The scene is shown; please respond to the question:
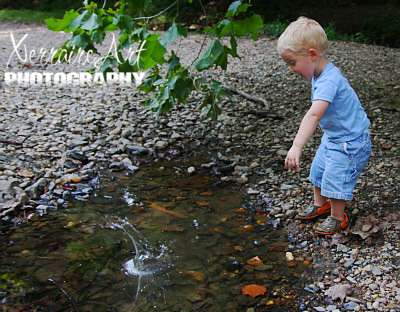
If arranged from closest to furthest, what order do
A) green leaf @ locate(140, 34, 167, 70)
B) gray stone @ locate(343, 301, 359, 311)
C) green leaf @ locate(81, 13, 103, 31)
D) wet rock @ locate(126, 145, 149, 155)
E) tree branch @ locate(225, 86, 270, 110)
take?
gray stone @ locate(343, 301, 359, 311) < green leaf @ locate(81, 13, 103, 31) < green leaf @ locate(140, 34, 167, 70) < wet rock @ locate(126, 145, 149, 155) < tree branch @ locate(225, 86, 270, 110)

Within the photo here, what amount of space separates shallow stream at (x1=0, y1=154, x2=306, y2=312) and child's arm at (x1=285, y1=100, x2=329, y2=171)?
686 millimetres

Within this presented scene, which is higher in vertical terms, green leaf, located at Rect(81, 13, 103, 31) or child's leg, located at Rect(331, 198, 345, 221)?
green leaf, located at Rect(81, 13, 103, 31)

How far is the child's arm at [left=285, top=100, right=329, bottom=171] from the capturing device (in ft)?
7.76

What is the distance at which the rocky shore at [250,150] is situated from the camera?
2.48 metres

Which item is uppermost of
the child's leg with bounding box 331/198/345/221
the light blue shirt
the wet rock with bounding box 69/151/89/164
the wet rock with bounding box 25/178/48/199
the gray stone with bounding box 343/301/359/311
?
the light blue shirt

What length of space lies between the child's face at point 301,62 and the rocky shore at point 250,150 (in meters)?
1.10

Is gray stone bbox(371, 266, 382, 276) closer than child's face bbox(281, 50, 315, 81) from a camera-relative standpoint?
Yes

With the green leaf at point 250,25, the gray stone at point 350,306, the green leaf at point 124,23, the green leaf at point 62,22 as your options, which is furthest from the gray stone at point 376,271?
the green leaf at point 62,22

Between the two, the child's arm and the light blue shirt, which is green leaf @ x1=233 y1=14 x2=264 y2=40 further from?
the child's arm

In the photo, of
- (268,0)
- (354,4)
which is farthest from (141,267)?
(354,4)

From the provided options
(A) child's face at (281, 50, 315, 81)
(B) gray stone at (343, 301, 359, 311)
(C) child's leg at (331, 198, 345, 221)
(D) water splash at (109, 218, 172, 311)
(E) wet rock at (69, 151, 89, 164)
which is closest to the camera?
(B) gray stone at (343, 301, 359, 311)

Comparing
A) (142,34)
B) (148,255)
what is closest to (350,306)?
(148,255)

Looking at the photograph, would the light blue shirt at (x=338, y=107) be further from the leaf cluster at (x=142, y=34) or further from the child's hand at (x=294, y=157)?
the leaf cluster at (x=142, y=34)

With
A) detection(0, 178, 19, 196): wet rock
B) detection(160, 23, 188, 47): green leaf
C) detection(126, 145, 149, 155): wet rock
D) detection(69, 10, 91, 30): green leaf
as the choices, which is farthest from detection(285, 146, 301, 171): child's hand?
detection(0, 178, 19, 196): wet rock
